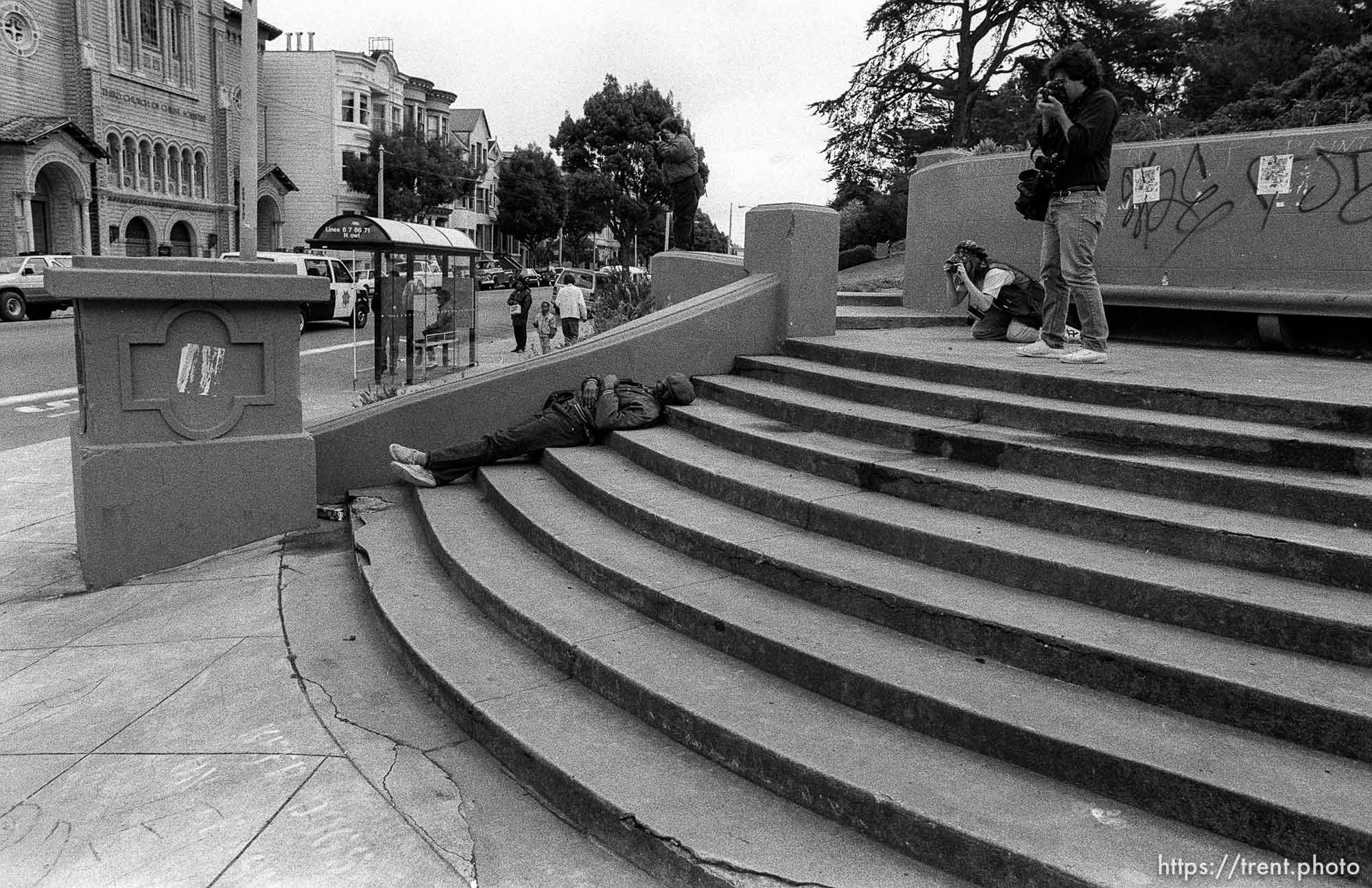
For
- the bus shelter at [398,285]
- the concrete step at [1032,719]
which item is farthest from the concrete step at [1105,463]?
the bus shelter at [398,285]

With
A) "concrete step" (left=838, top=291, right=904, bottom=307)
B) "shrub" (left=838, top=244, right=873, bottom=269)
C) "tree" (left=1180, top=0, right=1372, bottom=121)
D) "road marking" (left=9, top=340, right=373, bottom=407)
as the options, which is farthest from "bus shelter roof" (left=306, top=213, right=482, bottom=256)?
"tree" (left=1180, top=0, right=1372, bottom=121)

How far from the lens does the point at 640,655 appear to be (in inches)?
159

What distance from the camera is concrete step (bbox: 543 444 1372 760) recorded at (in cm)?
305

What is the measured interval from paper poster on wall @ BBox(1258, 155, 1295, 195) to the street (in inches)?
316

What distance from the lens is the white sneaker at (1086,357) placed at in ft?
20.8

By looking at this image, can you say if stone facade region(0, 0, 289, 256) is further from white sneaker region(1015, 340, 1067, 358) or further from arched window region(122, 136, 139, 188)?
white sneaker region(1015, 340, 1067, 358)

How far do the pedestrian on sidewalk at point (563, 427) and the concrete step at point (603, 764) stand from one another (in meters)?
1.69

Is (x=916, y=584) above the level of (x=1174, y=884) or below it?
above

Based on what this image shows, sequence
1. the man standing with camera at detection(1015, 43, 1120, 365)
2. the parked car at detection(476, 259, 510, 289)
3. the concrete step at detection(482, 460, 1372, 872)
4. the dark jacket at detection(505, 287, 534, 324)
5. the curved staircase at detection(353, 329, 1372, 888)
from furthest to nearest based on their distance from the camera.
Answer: the parked car at detection(476, 259, 510, 289) → the dark jacket at detection(505, 287, 534, 324) → the man standing with camera at detection(1015, 43, 1120, 365) → the curved staircase at detection(353, 329, 1372, 888) → the concrete step at detection(482, 460, 1372, 872)

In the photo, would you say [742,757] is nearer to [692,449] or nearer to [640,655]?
[640,655]

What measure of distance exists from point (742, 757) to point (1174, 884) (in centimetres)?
138

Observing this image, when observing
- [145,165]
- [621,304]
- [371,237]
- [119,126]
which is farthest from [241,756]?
[145,165]

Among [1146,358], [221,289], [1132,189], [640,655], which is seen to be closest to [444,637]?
[640,655]

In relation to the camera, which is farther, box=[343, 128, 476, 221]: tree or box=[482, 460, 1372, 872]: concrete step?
box=[343, 128, 476, 221]: tree
